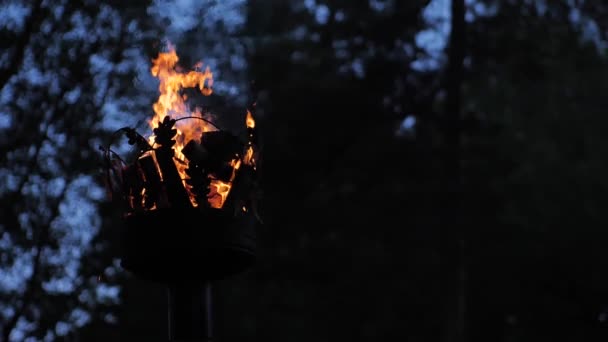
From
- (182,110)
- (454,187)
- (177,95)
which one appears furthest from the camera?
(454,187)

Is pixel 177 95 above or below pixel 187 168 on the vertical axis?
above

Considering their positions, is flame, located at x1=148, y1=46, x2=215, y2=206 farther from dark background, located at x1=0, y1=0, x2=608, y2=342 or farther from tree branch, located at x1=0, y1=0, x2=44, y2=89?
dark background, located at x1=0, y1=0, x2=608, y2=342

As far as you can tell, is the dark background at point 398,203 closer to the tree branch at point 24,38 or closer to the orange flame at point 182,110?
the tree branch at point 24,38

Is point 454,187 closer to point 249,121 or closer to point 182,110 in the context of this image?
point 182,110

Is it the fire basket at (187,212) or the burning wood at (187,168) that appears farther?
the burning wood at (187,168)

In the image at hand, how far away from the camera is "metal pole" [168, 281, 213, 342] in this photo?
493 centimetres

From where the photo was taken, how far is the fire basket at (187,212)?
Answer: 16.0 feet

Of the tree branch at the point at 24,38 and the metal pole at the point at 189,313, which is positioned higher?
the tree branch at the point at 24,38

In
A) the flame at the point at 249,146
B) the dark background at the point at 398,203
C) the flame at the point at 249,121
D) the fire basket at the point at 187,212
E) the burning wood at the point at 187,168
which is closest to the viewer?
the fire basket at the point at 187,212

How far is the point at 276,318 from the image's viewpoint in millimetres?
19625

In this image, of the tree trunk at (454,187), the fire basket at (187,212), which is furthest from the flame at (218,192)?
the tree trunk at (454,187)

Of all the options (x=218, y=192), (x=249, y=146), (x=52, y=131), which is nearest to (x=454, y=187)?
(x=52, y=131)

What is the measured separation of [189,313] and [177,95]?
1.47 metres

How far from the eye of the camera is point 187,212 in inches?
192
